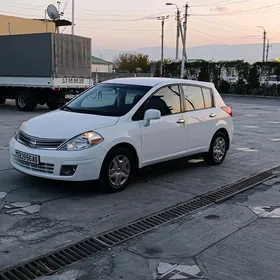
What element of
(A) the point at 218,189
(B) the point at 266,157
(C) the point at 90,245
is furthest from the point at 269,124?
(C) the point at 90,245

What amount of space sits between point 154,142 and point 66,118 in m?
1.35

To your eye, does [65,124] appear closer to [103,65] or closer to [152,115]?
[152,115]

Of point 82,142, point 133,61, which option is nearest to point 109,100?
point 82,142

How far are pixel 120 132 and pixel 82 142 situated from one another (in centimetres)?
58

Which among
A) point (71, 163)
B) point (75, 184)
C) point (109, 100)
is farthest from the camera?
point (109, 100)

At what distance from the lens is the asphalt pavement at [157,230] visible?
12.9 ft

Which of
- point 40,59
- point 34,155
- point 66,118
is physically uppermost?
point 40,59

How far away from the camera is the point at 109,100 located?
680cm

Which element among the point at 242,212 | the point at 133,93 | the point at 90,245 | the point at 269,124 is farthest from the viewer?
the point at 269,124

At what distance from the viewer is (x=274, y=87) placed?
3212 cm

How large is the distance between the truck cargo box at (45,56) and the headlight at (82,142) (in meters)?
11.8

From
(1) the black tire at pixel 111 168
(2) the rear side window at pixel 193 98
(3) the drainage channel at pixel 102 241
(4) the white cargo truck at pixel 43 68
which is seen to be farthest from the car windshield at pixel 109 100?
(4) the white cargo truck at pixel 43 68

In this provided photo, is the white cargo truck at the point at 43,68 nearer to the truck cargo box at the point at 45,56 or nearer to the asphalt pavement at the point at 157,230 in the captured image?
the truck cargo box at the point at 45,56

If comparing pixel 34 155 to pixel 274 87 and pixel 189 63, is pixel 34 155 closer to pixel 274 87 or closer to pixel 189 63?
pixel 274 87
